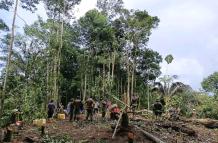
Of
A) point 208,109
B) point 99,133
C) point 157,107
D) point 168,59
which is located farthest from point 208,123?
point 99,133

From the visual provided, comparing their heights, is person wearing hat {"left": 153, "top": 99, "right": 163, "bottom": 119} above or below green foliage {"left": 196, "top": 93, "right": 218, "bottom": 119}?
below

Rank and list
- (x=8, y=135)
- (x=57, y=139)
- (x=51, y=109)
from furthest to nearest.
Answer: (x=51, y=109) → (x=57, y=139) → (x=8, y=135)

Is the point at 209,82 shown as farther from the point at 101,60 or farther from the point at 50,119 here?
the point at 50,119

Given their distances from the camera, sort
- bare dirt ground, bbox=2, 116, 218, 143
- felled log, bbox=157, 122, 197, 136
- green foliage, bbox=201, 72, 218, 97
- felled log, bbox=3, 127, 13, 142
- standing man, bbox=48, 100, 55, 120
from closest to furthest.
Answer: felled log, bbox=3, 127, 13, 142 < bare dirt ground, bbox=2, 116, 218, 143 < felled log, bbox=157, 122, 197, 136 < standing man, bbox=48, 100, 55, 120 < green foliage, bbox=201, 72, 218, 97

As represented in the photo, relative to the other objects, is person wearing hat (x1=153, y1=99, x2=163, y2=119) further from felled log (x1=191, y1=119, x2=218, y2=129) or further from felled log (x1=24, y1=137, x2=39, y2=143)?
felled log (x1=24, y1=137, x2=39, y2=143)

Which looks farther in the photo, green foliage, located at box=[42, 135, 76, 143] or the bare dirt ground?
the bare dirt ground

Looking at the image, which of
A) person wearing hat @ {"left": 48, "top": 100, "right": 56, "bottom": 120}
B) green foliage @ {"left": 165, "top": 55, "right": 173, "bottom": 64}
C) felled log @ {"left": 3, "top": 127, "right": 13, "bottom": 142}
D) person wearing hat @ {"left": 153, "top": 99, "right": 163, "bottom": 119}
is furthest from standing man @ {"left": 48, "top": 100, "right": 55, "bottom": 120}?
green foliage @ {"left": 165, "top": 55, "right": 173, "bottom": 64}

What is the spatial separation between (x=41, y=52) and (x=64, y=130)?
11024 mm

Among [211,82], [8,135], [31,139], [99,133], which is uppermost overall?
[211,82]

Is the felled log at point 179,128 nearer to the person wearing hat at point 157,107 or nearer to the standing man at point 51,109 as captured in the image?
the person wearing hat at point 157,107

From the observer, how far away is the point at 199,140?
21141 millimetres

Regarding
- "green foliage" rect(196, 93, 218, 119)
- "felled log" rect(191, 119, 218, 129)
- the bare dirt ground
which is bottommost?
the bare dirt ground

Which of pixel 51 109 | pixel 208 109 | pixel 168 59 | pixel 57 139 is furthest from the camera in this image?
pixel 208 109

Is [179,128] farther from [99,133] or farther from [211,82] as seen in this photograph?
[211,82]
